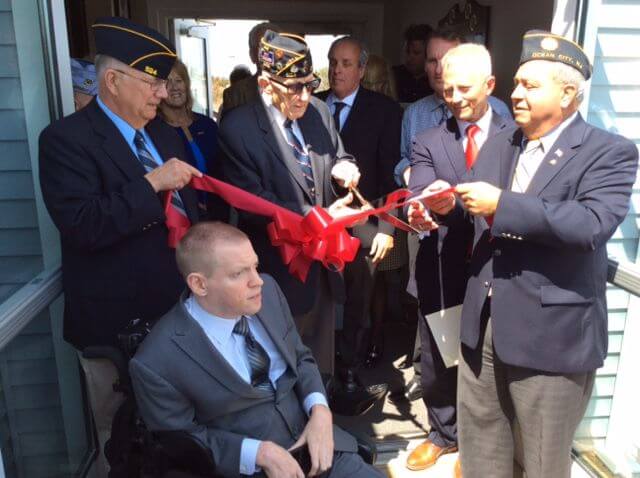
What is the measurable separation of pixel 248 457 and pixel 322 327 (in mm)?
1298

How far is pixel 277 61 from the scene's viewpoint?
102 inches

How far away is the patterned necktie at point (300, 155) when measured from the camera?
279cm

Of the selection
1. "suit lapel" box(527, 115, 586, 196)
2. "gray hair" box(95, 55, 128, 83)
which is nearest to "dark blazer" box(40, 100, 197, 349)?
"gray hair" box(95, 55, 128, 83)

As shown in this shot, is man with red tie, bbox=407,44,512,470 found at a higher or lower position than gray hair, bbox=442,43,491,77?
lower

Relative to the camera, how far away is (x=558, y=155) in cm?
211

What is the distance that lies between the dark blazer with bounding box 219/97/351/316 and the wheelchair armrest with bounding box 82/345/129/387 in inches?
35.2

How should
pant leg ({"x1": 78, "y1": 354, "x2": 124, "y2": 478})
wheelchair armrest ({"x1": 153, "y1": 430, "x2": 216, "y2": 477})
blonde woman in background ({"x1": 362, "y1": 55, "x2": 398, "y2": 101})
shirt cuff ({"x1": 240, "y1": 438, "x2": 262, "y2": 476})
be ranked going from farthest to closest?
1. blonde woman in background ({"x1": 362, "y1": 55, "x2": 398, "y2": 101})
2. pant leg ({"x1": 78, "y1": 354, "x2": 124, "y2": 478})
3. shirt cuff ({"x1": 240, "y1": 438, "x2": 262, "y2": 476})
4. wheelchair armrest ({"x1": 153, "y1": 430, "x2": 216, "y2": 477})

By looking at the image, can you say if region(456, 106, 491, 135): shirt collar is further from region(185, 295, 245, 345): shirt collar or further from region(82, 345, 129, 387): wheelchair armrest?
region(82, 345, 129, 387): wheelchair armrest

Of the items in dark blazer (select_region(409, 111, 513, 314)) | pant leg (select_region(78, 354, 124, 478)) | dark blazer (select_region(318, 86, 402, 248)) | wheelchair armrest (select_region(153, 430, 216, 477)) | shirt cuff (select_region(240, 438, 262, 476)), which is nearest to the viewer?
wheelchair armrest (select_region(153, 430, 216, 477))

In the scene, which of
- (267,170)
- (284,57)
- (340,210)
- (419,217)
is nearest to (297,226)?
(340,210)

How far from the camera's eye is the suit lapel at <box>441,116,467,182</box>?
2.68m

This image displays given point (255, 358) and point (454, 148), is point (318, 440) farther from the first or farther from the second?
point (454, 148)

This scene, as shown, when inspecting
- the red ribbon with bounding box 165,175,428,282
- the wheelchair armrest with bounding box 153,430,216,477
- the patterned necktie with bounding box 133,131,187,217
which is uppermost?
the patterned necktie with bounding box 133,131,187,217

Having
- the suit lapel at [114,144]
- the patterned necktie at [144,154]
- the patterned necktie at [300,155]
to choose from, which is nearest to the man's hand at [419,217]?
the patterned necktie at [300,155]
